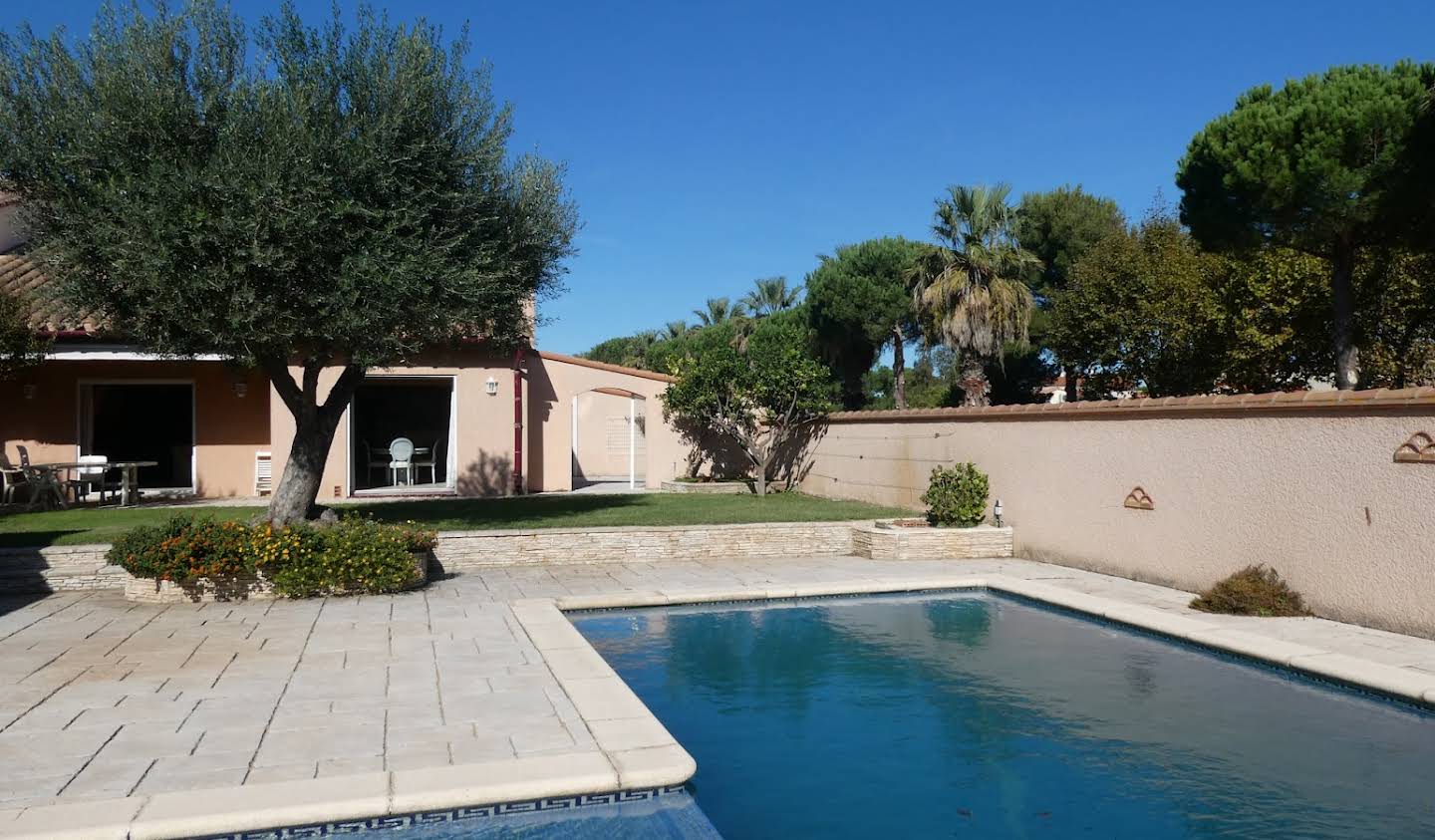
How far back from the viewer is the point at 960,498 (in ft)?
42.9

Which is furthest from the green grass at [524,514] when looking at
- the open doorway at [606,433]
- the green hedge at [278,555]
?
the open doorway at [606,433]

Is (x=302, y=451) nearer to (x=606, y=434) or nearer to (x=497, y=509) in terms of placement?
(x=497, y=509)

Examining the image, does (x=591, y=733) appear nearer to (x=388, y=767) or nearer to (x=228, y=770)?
(x=388, y=767)

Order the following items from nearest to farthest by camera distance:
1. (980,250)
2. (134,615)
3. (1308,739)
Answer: (1308,739) → (134,615) → (980,250)

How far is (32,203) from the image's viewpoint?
9.62m

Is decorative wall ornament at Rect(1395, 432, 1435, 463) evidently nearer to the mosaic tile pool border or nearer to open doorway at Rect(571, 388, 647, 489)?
the mosaic tile pool border

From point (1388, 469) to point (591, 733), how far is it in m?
6.89

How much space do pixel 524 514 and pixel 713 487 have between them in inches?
231

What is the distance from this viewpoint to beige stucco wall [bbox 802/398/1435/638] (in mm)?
7945

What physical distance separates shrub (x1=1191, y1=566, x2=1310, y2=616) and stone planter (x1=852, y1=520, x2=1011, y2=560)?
3.76m

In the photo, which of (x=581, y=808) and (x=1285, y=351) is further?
(x=1285, y=351)

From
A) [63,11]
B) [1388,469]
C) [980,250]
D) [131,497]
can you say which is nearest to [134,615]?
[63,11]

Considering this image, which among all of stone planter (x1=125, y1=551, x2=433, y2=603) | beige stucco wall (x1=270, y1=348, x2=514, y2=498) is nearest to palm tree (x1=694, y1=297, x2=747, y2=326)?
beige stucco wall (x1=270, y1=348, x2=514, y2=498)

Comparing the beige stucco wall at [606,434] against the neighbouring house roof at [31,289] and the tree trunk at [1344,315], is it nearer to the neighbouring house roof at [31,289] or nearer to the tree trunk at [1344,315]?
the neighbouring house roof at [31,289]
